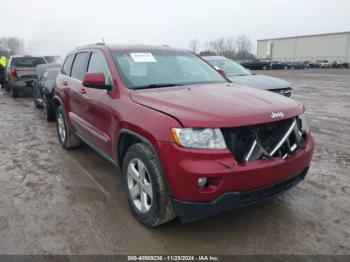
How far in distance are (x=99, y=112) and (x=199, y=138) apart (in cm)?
172

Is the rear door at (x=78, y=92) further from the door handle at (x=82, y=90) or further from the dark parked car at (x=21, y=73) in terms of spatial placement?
the dark parked car at (x=21, y=73)

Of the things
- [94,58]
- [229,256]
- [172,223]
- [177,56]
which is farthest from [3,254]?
[177,56]

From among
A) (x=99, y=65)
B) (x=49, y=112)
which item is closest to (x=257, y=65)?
(x=49, y=112)

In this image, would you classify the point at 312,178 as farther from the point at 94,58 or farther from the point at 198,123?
the point at 94,58

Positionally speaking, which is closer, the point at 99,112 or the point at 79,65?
the point at 99,112

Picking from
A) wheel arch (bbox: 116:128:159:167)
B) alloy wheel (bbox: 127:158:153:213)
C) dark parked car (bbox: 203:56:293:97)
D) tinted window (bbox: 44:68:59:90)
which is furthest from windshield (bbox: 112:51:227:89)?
tinted window (bbox: 44:68:59:90)

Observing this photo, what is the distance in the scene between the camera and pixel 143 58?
4125mm

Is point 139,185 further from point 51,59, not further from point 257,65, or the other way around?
point 257,65

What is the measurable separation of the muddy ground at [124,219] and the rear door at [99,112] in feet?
1.98

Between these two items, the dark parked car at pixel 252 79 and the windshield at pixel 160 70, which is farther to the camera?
the dark parked car at pixel 252 79

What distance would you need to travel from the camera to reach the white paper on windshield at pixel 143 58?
4067 millimetres

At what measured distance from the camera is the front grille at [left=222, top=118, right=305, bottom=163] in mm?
2828

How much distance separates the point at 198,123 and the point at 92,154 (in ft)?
Answer: 10.9

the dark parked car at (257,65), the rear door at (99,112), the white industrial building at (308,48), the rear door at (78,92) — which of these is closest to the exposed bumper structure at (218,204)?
the rear door at (99,112)
